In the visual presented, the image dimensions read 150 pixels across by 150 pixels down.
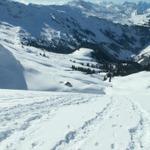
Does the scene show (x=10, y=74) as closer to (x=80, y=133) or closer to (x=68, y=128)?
(x=68, y=128)

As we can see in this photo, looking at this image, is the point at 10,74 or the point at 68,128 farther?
the point at 10,74

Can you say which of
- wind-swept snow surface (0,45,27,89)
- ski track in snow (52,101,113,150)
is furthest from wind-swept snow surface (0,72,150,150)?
wind-swept snow surface (0,45,27,89)

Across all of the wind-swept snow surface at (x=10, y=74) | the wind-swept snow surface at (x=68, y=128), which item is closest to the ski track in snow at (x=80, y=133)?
the wind-swept snow surface at (x=68, y=128)

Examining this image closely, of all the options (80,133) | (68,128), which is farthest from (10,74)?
(80,133)

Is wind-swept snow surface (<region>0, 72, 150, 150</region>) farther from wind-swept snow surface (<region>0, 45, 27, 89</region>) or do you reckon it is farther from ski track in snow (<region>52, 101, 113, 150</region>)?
wind-swept snow surface (<region>0, 45, 27, 89</region>)

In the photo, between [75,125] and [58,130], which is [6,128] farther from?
[75,125]

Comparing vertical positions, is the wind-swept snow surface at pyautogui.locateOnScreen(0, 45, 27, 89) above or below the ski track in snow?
above

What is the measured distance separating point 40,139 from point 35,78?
89.0m

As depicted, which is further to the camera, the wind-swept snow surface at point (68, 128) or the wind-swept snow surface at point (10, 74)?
the wind-swept snow surface at point (10, 74)

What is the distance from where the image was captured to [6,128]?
14.9 meters

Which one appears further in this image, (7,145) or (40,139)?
(40,139)

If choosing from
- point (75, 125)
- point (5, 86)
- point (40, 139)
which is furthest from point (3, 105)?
point (5, 86)

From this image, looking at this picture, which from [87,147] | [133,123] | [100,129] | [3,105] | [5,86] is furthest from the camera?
[5,86]

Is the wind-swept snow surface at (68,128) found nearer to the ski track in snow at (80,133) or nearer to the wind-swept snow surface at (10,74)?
the ski track in snow at (80,133)
